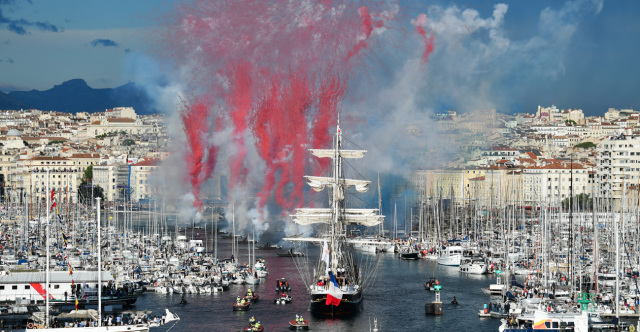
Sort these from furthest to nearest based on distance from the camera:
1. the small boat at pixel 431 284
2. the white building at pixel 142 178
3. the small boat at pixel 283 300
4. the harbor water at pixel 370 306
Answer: the white building at pixel 142 178 < the small boat at pixel 431 284 < the small boat at pixel 283 300 < the harbor water at pixel 370 306

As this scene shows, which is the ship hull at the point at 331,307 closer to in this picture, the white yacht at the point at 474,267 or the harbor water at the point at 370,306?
the harbor water at the point at 370,306

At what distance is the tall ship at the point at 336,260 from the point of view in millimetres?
34438

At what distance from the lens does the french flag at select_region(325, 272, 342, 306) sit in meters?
34.3

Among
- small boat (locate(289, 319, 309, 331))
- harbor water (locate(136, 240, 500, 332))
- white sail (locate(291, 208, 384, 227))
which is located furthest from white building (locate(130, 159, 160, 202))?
small boat (locate(289, 319, 309, 331))

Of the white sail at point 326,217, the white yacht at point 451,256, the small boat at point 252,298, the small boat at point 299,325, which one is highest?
the white sail at point 326,217

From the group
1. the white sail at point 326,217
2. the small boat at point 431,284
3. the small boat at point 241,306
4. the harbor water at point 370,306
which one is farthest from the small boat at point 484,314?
the white sail at point 326,217

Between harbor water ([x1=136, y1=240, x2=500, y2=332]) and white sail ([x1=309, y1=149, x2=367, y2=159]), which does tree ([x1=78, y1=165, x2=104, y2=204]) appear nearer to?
white sail ([x1=309, y1=149, x2=367, y2=159])

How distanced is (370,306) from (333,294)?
2.33 metres

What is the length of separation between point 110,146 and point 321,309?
88452 mm

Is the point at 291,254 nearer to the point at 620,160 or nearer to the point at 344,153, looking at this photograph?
the point at 344,153

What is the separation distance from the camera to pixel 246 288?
40.3m

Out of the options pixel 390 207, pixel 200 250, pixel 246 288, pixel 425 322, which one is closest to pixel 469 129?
pixel 390 207

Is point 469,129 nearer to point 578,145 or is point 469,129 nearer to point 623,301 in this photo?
point 578,145

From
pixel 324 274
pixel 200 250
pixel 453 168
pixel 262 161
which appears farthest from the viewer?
pixel 453 168
